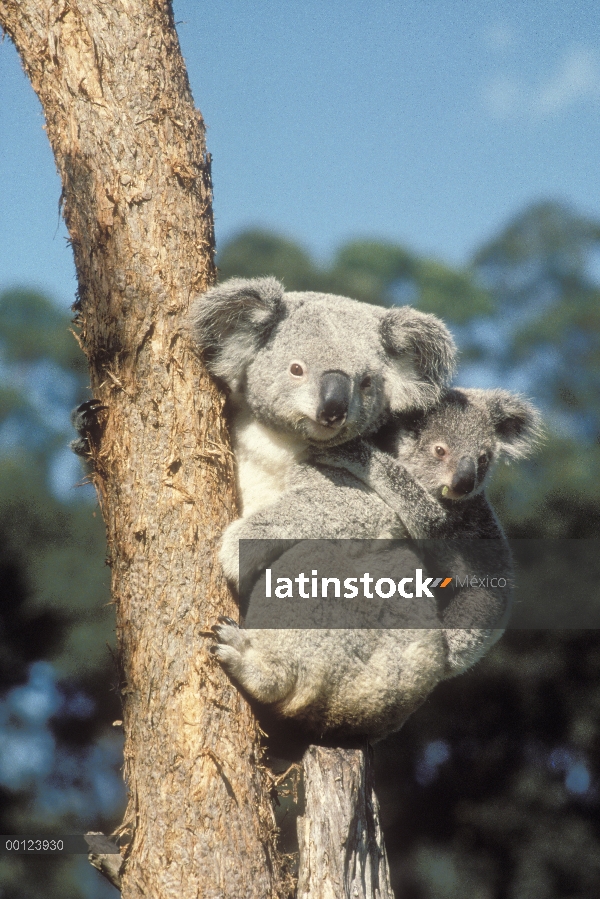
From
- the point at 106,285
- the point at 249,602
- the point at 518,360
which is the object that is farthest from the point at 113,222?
the point at 518,360

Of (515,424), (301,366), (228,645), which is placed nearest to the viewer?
(228,645)

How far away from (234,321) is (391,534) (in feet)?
3.78

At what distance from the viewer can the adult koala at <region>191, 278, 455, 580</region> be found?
3283 millimetres

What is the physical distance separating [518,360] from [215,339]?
1124 cm

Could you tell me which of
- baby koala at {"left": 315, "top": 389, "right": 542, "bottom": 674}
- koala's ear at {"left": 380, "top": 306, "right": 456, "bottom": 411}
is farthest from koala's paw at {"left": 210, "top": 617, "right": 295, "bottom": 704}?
koala's ear at {"left": 380, "top": 306, "right": 456, "bottom": 411}

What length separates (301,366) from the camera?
11.0ft

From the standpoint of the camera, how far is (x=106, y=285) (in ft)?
11.0

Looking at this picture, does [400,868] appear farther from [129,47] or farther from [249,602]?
[129,47]

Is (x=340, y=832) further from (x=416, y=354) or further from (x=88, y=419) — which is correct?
(x=416, y=354)

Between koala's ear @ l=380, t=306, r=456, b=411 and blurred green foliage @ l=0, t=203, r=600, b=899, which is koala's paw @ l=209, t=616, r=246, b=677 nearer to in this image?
koala's ear @ l=380, t=306, r=456, b=411

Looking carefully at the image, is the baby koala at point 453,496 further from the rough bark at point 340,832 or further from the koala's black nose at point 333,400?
the rough bark at point 340,832

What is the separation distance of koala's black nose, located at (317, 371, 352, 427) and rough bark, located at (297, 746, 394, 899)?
54.7 inches

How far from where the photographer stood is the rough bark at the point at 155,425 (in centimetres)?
289

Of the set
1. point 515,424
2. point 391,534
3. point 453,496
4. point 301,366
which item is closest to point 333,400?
point 301,366
